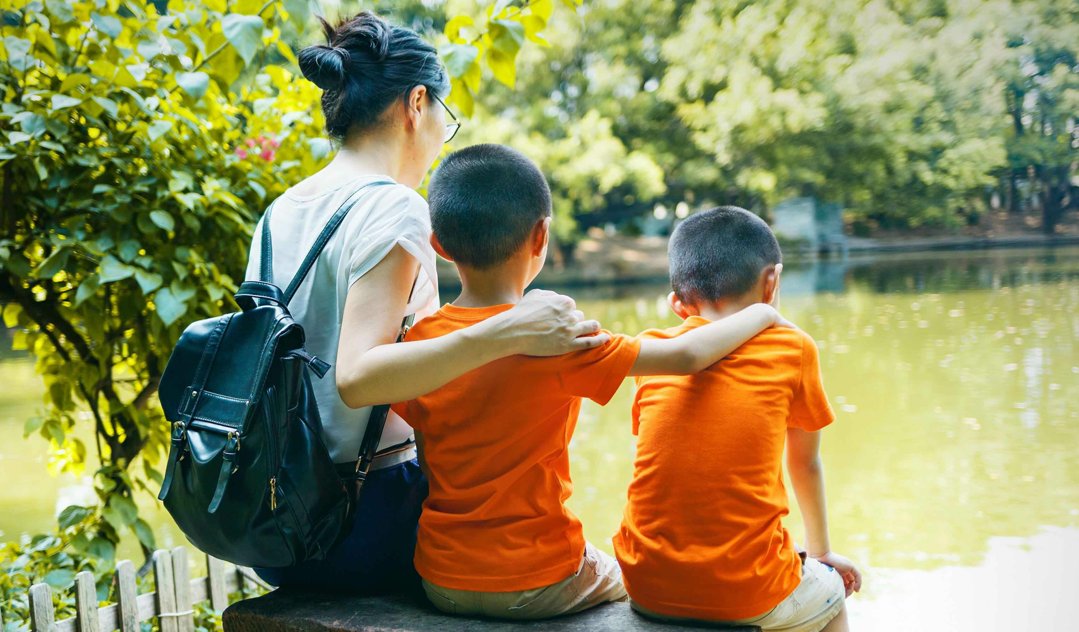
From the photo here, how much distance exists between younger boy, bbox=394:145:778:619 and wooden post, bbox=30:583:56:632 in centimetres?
91

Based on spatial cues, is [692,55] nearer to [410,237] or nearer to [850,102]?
[850,102]

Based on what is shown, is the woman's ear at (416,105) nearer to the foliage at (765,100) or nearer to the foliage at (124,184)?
the foliage at (124,184)

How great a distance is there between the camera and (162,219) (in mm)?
1588

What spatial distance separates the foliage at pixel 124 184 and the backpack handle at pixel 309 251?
453 millimetres

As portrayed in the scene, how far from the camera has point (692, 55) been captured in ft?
40.6

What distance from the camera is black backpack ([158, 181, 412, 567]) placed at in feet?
3.10

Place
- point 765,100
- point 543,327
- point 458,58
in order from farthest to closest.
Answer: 1. point 765,100
2. point 458,58
3. point 543,327

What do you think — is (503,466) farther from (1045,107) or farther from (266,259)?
(1045,107)

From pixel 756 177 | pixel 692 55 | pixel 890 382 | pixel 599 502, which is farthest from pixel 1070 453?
pixel 692 55

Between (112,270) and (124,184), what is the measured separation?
19 cm

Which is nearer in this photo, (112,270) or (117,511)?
(112,270)

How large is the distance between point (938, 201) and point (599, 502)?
27.0ft

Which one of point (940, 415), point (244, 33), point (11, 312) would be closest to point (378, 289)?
point (244, 33)

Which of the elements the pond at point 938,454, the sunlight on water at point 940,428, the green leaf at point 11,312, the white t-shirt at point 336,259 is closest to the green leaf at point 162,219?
the green leaf at point 11,312
